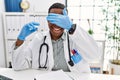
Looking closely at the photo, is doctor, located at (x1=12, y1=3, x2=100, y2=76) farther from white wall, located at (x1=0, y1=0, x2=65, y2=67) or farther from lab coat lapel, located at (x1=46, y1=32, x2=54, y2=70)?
white wall, located at (x1=0, y1=0, x2=65, y2=67)

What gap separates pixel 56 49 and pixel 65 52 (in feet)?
0.30

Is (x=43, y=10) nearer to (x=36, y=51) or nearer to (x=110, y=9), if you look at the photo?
(x=110, y=9)

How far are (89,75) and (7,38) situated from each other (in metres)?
1.97

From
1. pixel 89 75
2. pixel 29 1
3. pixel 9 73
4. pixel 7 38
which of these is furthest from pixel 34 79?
pixel 29 1

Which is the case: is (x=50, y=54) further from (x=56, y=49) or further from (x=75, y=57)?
(x=75, y=57)

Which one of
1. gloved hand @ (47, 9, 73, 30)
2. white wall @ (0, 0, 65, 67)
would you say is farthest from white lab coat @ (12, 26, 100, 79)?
white wall @ (0, 0, 65, 67)

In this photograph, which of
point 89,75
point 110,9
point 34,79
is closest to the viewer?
point 34,79

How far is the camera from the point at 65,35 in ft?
5.19

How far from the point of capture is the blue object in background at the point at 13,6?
3.06 meters

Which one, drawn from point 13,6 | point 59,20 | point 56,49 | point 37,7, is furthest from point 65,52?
point 13,6

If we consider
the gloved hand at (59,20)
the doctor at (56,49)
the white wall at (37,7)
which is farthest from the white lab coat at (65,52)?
the white wall at (37,7)

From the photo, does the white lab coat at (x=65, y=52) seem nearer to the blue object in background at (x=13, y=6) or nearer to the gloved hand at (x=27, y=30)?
the gloved hand at (x=27, y=30)

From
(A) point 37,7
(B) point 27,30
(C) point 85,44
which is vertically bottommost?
(C) point 85,44

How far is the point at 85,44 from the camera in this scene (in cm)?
149
